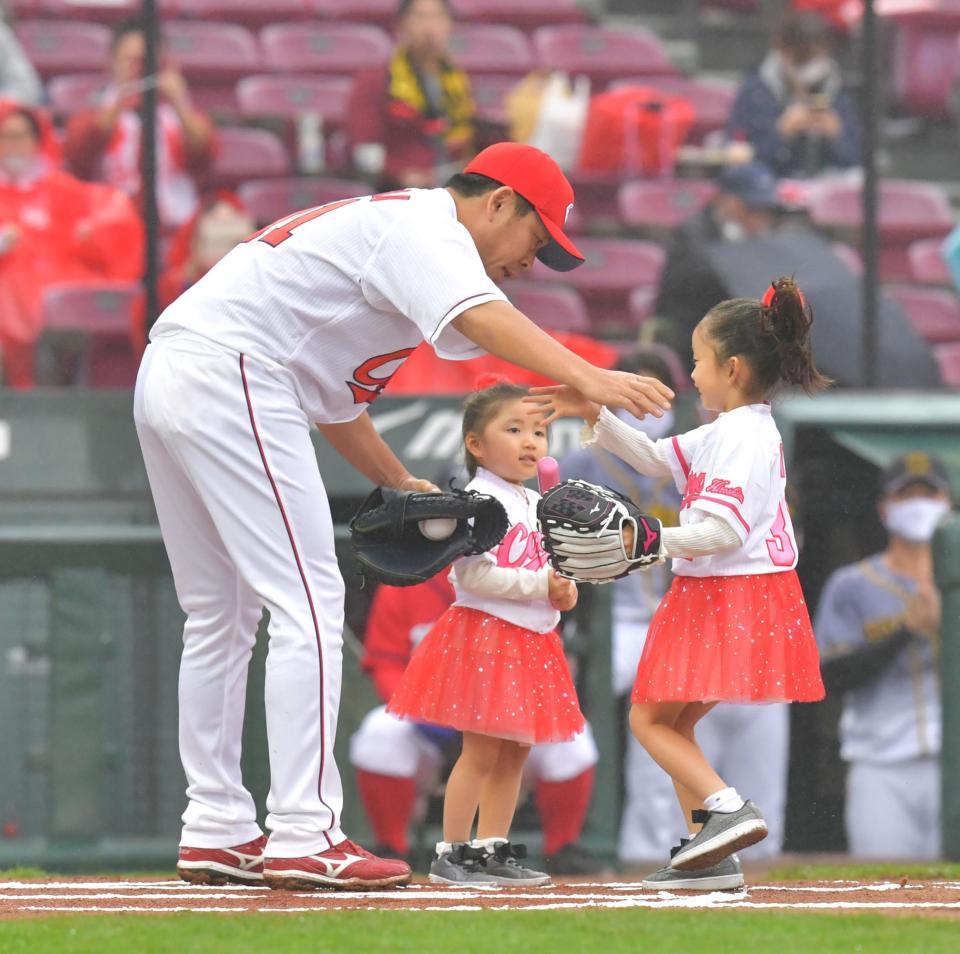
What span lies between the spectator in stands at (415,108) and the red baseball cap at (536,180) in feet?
12.5

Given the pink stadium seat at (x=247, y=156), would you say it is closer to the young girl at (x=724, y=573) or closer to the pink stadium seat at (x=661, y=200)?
the pink stadium seat at (x=661, y=200)

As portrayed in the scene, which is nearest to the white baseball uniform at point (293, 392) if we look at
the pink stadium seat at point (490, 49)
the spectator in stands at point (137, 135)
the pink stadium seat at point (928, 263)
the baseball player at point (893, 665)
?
the spectator in stands at point (137, 135)

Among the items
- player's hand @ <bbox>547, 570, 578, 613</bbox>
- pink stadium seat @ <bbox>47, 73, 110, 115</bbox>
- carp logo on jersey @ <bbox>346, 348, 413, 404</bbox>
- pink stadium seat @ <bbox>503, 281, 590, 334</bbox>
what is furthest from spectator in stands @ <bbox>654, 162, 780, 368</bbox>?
carp logo on jersey @ <bbox>346, 348, 413, 404</bbox>

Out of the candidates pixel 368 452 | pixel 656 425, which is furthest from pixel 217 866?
pixel 656 425

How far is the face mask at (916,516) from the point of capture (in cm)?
660

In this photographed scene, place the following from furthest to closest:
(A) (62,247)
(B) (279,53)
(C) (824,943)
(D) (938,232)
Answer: (B) (279,53) < (D) (938,232) < (A) (62,247) < (C) (824,943)

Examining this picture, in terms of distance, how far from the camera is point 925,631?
6590mm

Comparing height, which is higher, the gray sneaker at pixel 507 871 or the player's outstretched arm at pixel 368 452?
the player's outstretched arm at pixel 368 452

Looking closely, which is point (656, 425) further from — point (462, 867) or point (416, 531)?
point (462, 867)

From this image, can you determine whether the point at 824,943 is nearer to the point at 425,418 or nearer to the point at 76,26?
the point at 425,418

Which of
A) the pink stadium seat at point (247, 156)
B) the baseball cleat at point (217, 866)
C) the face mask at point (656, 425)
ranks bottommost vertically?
the baseball cleat at point (217, 866)

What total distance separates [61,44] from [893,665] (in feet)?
15.9

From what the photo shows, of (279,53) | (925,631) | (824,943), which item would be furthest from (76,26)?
(824,943)

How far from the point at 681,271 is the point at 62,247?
231cm
